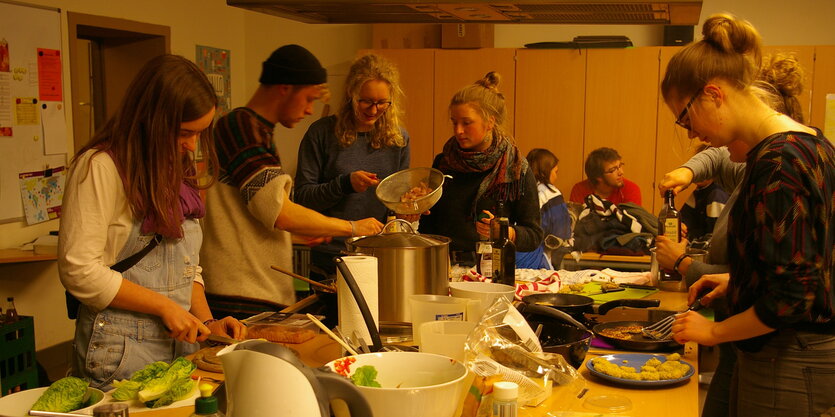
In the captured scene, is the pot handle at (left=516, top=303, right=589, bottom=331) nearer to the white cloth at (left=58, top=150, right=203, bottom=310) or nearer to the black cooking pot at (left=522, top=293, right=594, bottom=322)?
the black cooking pot at (left=522, top=293, right=594, bottom=322)

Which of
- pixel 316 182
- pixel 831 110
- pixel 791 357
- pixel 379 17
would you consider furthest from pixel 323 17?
pixel 831 110

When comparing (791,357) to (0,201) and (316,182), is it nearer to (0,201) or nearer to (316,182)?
(316,182)

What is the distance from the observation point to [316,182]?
303cm

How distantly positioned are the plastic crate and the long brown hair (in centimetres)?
212

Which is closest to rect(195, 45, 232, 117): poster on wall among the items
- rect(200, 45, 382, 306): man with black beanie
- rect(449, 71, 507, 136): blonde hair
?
rect(449, 71, 507, 136): blonde hair

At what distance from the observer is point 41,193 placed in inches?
162

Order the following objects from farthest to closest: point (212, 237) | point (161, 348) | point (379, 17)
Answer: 1. point (212, 237)
2. point (379, 17)
3. point (161, 348)

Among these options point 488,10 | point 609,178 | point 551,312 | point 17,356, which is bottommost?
point 17,356

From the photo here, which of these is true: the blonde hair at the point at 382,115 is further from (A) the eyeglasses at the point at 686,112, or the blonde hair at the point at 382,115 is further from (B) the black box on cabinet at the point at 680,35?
(B) the black box on cabinet at the point at 680,35

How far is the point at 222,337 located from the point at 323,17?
3.34 feet

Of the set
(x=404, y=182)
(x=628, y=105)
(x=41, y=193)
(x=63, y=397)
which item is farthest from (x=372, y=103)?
(x=628, y=105)

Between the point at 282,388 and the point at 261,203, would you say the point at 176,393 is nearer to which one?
the point at 282,388

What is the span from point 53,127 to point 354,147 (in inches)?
82.9

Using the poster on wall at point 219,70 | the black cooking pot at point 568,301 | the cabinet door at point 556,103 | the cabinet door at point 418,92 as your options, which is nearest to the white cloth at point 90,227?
the black cooking pot at point 568,301
